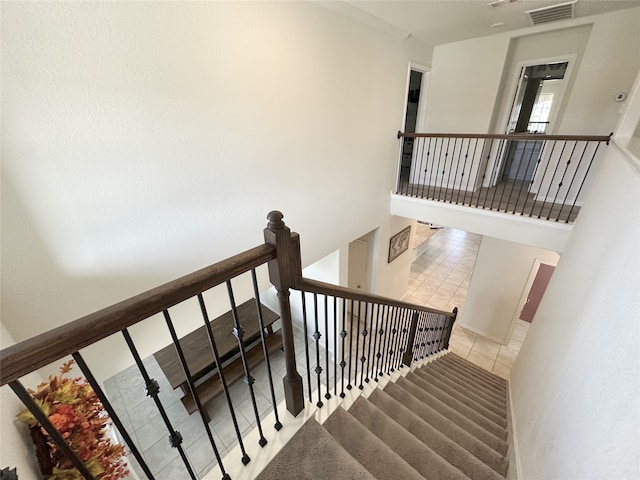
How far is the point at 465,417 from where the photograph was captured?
2.14 metres

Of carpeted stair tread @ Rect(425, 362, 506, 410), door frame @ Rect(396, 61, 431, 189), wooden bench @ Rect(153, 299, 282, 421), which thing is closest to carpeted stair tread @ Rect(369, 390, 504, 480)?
carpeted stair tread @ Rect(425, 362, 506, 410)


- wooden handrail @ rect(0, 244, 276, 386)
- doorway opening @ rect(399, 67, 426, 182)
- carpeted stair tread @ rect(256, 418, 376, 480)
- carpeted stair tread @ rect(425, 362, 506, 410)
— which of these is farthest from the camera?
doorway opening @ rect(399, 67, 426, 182)

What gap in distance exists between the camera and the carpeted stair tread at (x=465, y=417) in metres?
2.02

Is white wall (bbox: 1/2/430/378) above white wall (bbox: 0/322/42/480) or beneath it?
above

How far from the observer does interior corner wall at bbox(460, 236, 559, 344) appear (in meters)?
4.57

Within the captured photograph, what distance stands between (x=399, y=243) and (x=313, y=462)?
468cm

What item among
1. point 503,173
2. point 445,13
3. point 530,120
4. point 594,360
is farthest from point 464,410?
point 530,120

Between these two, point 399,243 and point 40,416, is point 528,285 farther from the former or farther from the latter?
point 40,416

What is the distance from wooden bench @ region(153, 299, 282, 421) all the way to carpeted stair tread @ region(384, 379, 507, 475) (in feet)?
6.62

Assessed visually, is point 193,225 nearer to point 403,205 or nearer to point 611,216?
point 611,216

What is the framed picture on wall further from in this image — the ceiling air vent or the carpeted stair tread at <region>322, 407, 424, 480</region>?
the carpeted stair tread at <region>322, 407, 424, 480</region>

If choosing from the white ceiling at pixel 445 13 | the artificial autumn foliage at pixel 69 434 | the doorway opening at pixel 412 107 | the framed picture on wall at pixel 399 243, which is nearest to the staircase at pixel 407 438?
the artificial autumn foliage at pixel 69 434

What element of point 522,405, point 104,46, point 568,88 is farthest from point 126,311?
point 568,88

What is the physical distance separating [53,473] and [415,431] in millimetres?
1787
